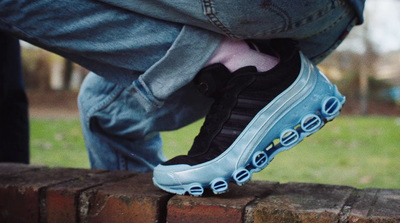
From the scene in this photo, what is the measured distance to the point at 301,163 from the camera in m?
3.70

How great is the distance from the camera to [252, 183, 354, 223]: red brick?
3.03 ft

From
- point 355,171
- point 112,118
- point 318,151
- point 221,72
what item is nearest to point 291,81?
point 221,72

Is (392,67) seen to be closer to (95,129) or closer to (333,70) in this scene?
(333,70)

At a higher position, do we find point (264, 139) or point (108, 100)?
point (264, 139)

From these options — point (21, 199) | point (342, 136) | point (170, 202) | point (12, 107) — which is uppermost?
point (170, 202)

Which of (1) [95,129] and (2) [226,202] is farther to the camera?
(1) [95,129]

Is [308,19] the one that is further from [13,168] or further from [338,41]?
[13,168]

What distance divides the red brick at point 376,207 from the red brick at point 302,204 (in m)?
0.04

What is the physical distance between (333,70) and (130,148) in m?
14.6

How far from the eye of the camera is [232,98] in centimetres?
105

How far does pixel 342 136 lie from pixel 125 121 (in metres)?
4.82

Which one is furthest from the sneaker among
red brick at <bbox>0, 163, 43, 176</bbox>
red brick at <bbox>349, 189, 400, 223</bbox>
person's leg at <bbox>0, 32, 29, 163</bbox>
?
person's leg at <bbox>0, 32, 29, 163</bbox>

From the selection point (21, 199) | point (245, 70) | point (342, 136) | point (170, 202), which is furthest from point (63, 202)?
point (342, 136)

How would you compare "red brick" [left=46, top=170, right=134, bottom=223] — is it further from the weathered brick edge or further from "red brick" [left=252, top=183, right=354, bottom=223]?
"red brick" [left=252, top=183, right=354, bottom=223]
